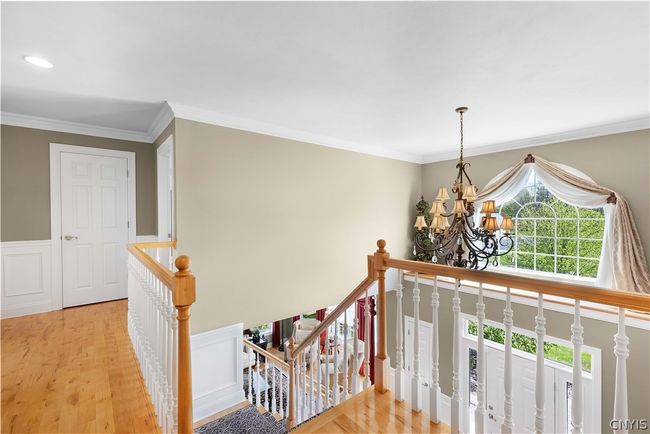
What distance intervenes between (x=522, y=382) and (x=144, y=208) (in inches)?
225

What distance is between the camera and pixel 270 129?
360 centimetres

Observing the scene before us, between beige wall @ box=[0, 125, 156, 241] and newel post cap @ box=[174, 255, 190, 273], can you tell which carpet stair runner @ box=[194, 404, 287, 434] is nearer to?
newel post cap @ box=[174, 255, 190, 273]

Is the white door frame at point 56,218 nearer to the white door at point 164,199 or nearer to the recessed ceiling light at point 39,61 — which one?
the white door at point 164,199

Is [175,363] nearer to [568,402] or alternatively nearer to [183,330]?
[183,330]

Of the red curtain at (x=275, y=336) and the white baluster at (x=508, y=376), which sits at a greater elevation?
the white baluster at (x=508, y=376)

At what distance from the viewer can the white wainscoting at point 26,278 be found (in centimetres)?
333

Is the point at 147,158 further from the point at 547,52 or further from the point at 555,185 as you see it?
the point at 555,185

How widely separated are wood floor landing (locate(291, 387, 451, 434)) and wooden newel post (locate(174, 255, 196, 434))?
71 cm

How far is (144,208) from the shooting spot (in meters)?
4.18

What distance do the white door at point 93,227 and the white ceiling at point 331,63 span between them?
0.65 metres

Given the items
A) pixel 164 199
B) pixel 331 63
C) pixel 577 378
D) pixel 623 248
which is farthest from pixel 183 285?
pixel 623 248

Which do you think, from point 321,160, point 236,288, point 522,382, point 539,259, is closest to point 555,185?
point 539,259

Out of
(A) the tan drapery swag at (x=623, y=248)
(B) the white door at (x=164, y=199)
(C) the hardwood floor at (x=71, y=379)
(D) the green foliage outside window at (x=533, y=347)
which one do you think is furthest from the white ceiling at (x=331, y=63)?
(D) the green foliage outside window at (x=533, y=347)

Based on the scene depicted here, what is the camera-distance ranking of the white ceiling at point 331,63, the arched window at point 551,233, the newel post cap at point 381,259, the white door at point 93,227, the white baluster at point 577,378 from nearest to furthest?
the white baluster at point 577,378, the white ceiling at point 331,63, the newel post cap at point 381,259, the white door at point 93,227, the arched window at point 551,233
